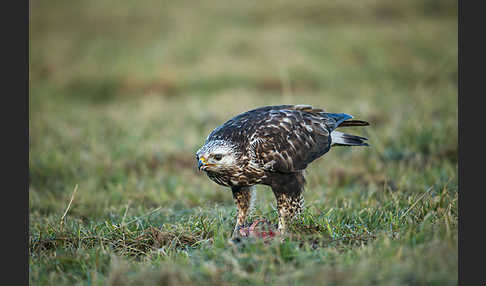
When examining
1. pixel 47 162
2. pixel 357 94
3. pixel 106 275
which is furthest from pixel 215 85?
pixel 106 275

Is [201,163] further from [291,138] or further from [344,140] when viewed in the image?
[344,140]

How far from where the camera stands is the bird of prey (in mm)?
3729

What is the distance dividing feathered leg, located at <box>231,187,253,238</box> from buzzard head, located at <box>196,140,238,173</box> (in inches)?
16.2

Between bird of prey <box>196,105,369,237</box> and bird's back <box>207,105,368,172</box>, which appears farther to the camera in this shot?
bird's back <box>207,105,368,172</box>

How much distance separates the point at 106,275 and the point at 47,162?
401cm

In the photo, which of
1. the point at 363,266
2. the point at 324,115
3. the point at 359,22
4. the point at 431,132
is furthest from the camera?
the point at 359,22

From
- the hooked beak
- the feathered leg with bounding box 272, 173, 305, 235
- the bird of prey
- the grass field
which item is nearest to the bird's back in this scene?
the bird of prey

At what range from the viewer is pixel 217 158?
3668 millimetres

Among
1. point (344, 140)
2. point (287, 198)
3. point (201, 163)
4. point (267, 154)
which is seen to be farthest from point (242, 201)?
point (344, 140)

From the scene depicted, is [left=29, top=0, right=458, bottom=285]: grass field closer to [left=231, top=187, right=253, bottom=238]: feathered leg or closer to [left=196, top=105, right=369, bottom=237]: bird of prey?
[left=231, top=187, right=253, bottom=238]: feathered leg

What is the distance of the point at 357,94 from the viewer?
34.8 feet

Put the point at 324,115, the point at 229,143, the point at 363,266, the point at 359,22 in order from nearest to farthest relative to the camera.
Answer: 1. the point at 363,266
2. the point at 229,143
3. the point at 324,115
4. the point at 359,22

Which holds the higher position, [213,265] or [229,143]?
[229,143]

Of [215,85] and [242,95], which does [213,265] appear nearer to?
[242,95]
